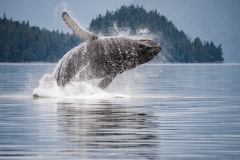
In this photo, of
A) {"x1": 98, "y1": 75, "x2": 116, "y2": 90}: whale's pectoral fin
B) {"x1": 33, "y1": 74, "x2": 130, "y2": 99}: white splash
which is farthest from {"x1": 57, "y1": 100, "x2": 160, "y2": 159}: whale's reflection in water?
{"x1": 33, "y1": 74, "x2": 130, "y2": 99}: white splash

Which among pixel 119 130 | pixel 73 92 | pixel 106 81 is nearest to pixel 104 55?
pixel 106 81

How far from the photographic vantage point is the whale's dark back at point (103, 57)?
23703mm

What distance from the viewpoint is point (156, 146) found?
41.3 ft

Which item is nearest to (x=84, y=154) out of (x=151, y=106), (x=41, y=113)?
(x=41, y=113)

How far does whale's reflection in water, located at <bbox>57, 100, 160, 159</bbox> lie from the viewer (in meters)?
12.0

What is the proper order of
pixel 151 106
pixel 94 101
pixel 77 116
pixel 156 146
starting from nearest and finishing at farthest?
pixel 156 146 < pixel 77 116 < pixel 151 106 < pixel 94 101

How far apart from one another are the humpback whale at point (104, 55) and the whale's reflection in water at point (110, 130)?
2651 mm

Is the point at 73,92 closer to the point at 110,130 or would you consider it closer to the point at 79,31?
the point at 79,31

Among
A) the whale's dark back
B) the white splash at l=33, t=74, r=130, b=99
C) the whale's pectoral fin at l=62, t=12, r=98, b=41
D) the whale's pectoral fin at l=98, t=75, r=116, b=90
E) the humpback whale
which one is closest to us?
the humpback whale

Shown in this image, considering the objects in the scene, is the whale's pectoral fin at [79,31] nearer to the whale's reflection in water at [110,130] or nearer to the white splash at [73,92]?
the white splash at [73,92]

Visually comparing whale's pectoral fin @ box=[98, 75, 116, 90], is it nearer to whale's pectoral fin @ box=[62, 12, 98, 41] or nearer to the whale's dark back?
the whale's dark back

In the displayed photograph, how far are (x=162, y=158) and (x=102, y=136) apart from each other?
9.29ft

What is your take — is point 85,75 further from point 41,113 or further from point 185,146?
point 185,146

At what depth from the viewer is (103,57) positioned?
78.1 ft
